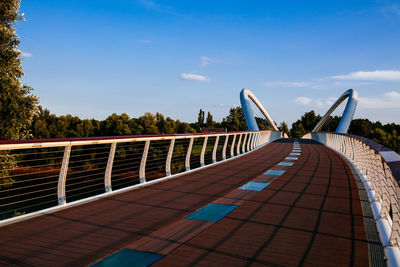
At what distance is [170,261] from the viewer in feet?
9.59

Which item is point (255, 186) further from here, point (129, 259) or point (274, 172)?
point (129, 259)

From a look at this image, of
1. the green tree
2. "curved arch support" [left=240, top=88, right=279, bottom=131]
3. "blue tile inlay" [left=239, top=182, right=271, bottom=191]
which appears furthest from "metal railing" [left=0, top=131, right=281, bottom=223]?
"curved arch support" [left=240, top=88, right=279, bottom=131]

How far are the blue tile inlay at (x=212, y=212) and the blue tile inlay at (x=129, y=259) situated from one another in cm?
130

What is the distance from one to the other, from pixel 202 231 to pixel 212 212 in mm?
860

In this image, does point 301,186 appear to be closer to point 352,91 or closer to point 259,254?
point 259,254

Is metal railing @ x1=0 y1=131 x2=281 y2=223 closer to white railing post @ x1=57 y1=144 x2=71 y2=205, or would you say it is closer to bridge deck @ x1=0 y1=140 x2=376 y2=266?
white railing post @ x1=57 y1=144 x2=71 y2=205

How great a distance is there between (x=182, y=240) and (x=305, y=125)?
517 ft

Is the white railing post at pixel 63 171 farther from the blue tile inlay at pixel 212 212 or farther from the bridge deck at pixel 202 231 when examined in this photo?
the blue tile inlay at pixel 212 212

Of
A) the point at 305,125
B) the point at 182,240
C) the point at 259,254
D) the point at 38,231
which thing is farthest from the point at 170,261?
the point at 305,125

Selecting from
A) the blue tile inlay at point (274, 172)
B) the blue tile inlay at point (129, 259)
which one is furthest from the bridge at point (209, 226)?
the blue tile inlay at point (274, 172)

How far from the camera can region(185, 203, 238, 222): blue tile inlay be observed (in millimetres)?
4305

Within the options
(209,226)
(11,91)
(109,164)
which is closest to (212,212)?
(209,226)

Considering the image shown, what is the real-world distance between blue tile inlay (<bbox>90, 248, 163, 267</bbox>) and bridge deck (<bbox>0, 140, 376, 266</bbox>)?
0.05m

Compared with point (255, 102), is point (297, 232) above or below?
below
